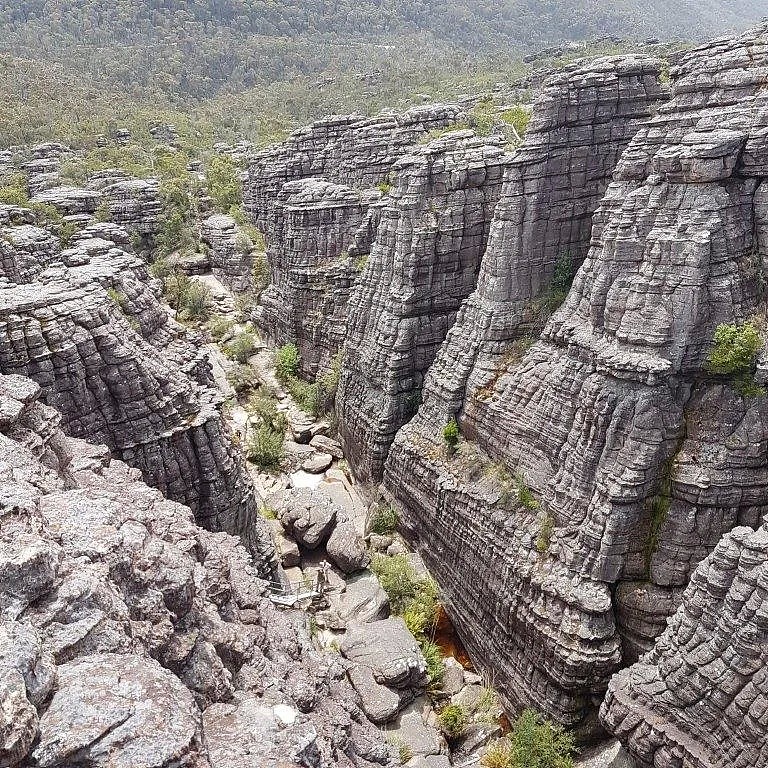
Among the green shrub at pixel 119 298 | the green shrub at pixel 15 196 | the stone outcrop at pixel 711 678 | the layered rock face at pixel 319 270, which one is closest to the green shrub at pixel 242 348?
the layered rock face at pixel 319 270

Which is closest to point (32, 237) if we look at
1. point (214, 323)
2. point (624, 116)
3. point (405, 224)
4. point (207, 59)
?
point (214, 323)

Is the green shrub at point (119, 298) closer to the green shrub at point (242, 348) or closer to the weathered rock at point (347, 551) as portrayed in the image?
the weathered rock at point (347, 551)

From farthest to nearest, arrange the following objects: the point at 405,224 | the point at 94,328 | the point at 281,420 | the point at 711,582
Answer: the point at 281,420 < the point at 405,224 < the point at 94,328 < the point at 711,582

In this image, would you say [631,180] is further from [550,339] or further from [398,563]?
[398,563]

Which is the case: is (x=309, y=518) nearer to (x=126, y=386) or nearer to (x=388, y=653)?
(x=388, y=653)

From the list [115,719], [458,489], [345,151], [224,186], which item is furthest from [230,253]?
[115,719]
